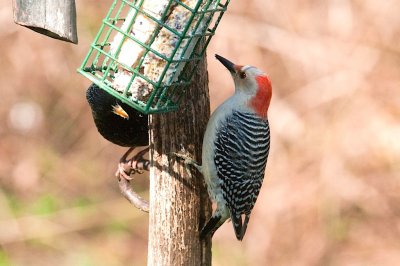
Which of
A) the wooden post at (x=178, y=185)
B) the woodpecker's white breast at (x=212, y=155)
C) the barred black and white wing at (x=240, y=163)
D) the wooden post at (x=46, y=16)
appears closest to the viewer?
the wooden post at (x=46, y=16)

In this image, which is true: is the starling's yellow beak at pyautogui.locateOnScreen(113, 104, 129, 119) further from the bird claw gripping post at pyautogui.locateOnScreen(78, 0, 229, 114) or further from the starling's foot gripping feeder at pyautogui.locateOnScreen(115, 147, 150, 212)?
the bird claw gripping post at pyautogui.locateOnScreen(78, 0, 229, 114)

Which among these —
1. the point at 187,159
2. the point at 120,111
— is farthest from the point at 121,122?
the point at 187,159

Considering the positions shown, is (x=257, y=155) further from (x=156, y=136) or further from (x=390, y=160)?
(x=390, y=160)

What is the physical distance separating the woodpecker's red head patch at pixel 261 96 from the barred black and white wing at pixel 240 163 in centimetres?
8

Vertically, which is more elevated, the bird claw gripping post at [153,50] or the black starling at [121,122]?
the bird claw gripping post at [153,50]

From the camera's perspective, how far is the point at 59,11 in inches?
143

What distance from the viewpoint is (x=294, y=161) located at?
25.5ft

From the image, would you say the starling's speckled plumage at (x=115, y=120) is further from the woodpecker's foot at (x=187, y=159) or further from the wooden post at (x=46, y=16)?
the wooden post at (x=46, y=16)

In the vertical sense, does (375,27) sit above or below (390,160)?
above

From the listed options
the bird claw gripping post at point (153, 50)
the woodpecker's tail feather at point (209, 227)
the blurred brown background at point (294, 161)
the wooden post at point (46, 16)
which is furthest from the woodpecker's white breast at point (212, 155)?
the blurred brown background at point (294, 161)

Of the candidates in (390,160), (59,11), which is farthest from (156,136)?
(390,160)

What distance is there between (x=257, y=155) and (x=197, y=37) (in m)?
1.04

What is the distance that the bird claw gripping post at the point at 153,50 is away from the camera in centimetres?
400

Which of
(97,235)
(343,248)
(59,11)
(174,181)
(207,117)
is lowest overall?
(97,235)
